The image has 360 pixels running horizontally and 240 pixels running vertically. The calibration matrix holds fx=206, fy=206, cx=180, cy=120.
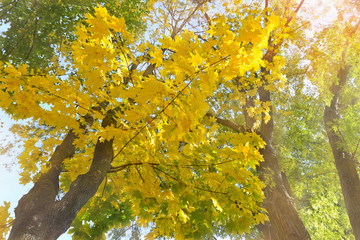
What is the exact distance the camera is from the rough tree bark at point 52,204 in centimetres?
207

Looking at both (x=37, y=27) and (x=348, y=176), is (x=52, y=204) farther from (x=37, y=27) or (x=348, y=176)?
(x=348, y=176)

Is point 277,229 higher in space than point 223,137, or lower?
lower

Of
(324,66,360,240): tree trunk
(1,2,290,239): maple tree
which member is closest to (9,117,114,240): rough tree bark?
(1,2,290,239): maple tree

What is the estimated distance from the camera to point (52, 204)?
92.9 inches

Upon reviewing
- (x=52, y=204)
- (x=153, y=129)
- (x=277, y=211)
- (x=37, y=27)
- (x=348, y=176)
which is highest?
(x=37, y=27)

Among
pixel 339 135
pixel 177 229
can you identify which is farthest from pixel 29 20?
pixel 339 135

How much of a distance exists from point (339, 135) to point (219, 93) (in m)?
4.73

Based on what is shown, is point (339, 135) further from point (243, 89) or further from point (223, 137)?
point (223, 137)

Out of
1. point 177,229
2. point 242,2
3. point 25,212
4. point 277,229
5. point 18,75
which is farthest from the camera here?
point 242,2

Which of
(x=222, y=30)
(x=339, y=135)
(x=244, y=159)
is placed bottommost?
(x=244, y=159)

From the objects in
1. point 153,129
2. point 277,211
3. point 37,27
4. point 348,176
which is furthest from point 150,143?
point 348,176

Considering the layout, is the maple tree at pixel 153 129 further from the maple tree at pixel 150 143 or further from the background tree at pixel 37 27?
the background tree at pixel 37 27

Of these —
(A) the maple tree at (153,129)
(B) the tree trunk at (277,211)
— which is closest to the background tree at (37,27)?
(A) the maple tree at (153,129)

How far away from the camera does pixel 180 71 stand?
63.2 inches
